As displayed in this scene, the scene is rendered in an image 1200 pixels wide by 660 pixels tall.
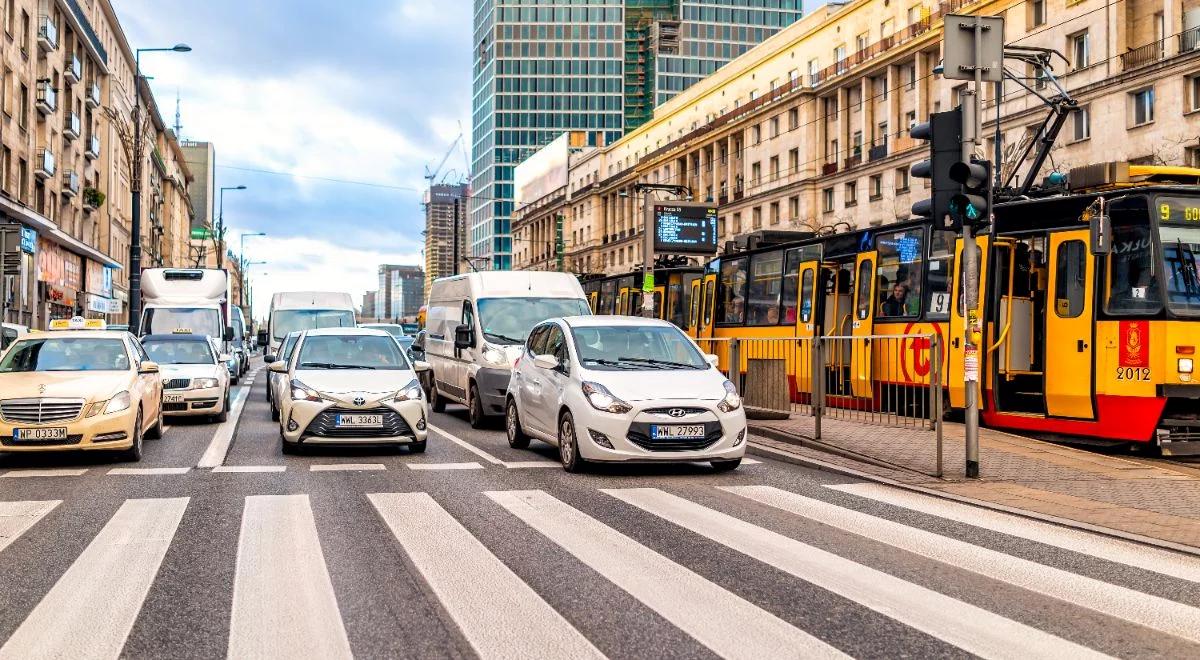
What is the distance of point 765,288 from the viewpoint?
2194 centimetres

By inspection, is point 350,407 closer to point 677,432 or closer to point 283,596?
point 677,432

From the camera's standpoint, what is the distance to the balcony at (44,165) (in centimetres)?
4209

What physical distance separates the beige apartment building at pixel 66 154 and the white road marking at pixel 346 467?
19727 millimetres

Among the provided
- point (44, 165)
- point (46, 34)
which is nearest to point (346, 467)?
point (44, 165)

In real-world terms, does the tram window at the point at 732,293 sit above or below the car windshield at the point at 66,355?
above

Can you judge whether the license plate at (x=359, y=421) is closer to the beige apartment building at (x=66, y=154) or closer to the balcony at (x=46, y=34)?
the beige apartment building at (x=66, y=154)

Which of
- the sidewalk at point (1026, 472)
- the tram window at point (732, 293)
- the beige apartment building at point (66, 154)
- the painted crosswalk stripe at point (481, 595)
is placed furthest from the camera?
the beige apartment building at point (66, 154)

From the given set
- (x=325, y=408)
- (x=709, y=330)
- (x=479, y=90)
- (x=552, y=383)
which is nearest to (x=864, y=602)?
(x=552, y=383)

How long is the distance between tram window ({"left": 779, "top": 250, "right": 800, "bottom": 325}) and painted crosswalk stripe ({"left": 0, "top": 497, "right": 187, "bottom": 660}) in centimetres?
1423

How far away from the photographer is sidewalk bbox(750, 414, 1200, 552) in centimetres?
848

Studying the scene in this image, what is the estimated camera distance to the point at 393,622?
16.8ft

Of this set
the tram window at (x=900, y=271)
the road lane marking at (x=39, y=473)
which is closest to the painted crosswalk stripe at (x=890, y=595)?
the road lane marking at (x=39, y=473)

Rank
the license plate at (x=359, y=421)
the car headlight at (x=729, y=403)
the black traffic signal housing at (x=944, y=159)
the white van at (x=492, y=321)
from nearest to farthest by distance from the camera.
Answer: the black traffic signal housing at (x=944, y=159) → the car headlight at (x=729, y=403) → the license plate at (x=359, y=421) → the white van at (x=492, y=321)

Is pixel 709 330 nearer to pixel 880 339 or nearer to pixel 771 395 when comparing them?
pixel 771 395
